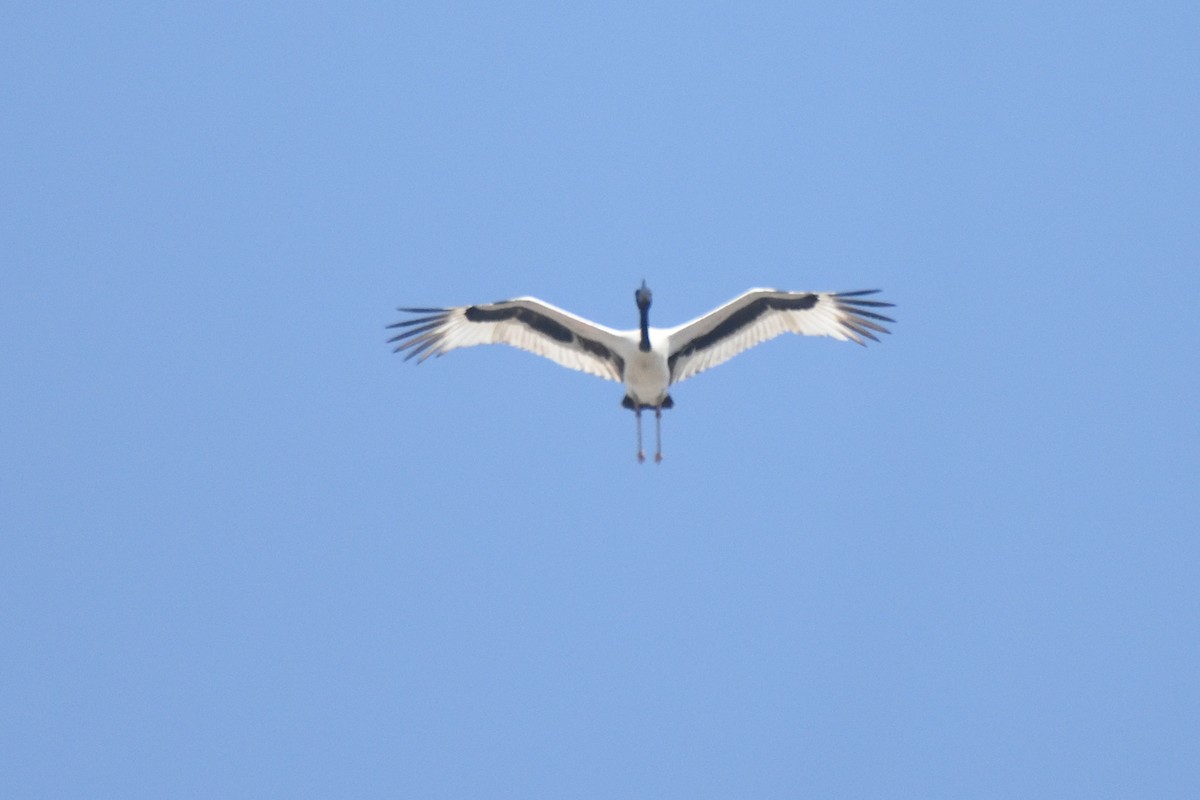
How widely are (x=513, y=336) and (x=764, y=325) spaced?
13.9ft

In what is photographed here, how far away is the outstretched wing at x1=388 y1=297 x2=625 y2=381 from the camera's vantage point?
31.2 meters

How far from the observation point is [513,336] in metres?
31.5

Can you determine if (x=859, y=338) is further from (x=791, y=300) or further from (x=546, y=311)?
(x=546, y=311)

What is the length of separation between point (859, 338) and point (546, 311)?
17.0 feet

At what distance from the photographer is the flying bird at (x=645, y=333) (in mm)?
30688

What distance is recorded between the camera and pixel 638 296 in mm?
30688

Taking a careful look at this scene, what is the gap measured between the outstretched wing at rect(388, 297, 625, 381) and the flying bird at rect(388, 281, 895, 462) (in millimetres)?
17

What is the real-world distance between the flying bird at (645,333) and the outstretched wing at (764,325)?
0.05ft

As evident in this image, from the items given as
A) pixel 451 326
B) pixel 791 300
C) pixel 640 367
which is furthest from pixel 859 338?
pixel 451 326

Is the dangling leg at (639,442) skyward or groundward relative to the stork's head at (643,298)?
groundward

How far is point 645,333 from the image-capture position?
30.6 m

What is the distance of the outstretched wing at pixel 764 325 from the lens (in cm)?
3077

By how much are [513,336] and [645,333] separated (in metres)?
2.36

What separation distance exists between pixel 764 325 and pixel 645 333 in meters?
2.07
